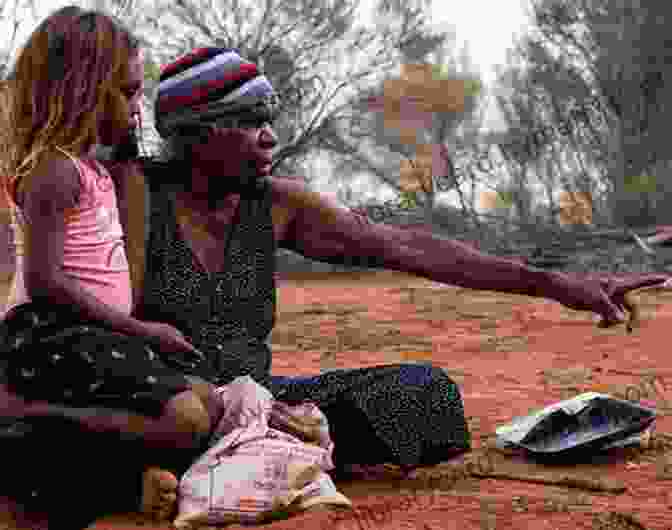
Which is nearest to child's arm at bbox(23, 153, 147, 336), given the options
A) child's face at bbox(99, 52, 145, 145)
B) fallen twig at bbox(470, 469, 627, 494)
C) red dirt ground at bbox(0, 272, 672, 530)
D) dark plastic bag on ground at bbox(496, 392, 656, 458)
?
child's face at bbox(99, 52, 145, 145)

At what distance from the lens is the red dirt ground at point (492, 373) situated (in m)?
2.46

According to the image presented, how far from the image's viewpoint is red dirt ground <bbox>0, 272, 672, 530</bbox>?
2.46 metres

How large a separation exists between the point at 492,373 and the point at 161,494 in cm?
269

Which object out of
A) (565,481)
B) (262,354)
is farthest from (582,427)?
(262,354)

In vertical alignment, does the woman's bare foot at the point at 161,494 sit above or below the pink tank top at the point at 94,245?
below

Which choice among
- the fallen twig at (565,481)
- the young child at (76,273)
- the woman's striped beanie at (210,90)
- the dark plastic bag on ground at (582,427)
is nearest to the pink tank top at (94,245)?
the young child at (76,273)

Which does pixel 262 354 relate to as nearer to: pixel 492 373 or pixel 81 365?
pixel 81 365

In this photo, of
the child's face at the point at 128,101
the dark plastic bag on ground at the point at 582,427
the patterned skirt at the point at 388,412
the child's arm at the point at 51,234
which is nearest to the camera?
the child's arm at the point at 51,234

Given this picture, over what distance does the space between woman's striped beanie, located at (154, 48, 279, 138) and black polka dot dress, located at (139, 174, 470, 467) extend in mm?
230

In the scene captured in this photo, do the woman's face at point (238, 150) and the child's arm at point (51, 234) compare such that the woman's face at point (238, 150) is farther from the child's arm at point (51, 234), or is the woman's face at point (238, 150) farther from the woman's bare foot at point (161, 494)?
the woman's bare foot at point (161, 494)

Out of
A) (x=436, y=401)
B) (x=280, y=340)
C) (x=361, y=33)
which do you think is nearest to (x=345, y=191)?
(x=361, y=33)

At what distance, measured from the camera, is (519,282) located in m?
2.77

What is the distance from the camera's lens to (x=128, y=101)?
8.46ft

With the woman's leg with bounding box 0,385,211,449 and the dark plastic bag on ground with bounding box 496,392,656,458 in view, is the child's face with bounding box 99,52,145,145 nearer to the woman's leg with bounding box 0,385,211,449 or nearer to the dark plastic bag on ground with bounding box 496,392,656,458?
the woman's leg with bounding box 0,385,211,449
